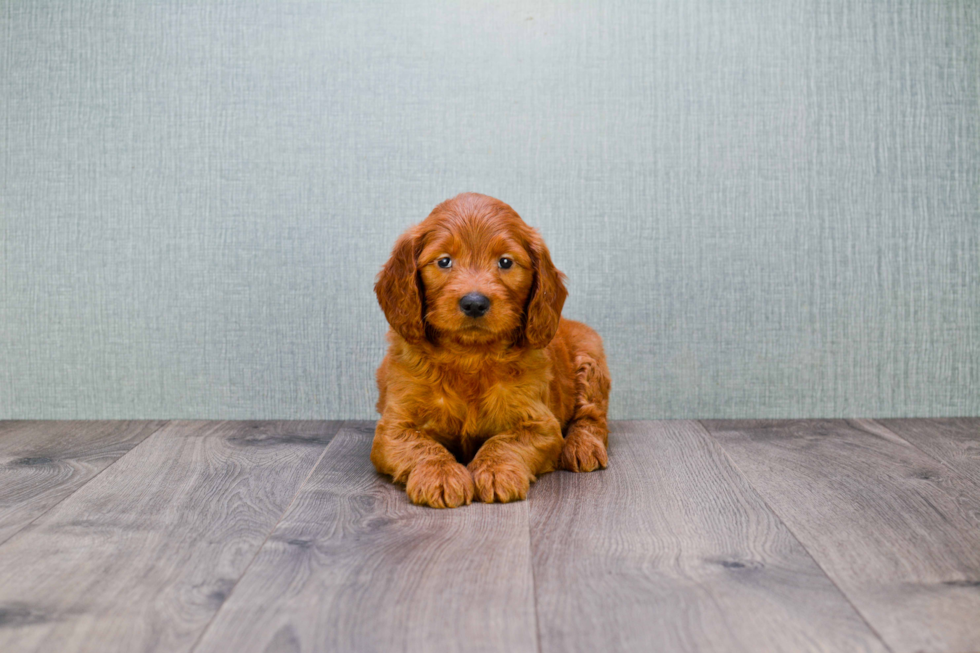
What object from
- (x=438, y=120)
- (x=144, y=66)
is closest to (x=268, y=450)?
(x=438, y=120)

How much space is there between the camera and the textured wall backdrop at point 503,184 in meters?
2.94

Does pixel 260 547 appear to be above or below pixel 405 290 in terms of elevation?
below

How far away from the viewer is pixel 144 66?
116 inches

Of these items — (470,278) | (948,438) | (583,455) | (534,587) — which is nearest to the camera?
(534,587)

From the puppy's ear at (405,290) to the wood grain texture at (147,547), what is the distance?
53 cm

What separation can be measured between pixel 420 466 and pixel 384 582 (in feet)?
1.88

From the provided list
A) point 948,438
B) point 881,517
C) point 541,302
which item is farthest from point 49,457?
point 948,438

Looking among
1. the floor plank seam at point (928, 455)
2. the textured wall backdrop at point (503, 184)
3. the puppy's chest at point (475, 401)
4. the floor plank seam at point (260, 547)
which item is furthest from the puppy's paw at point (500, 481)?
the floor plank seam at point (928, 455)

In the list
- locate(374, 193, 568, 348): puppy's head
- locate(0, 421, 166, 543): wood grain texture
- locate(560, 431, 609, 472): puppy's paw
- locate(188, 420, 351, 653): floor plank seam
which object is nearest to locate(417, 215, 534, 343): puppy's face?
locate(374, 193, 568, 348): puppy's head

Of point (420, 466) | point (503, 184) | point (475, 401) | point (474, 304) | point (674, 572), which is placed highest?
point (503, 184)

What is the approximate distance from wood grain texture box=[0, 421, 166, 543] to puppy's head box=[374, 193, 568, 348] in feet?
3.32

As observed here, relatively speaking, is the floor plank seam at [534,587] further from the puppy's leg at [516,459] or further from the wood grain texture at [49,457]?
the wood grain texture at [49,457]

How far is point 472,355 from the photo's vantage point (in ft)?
7.32

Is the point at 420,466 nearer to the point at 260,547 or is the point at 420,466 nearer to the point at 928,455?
the point at 260,547
